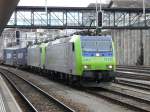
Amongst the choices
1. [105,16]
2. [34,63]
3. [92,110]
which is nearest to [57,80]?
[34,63]

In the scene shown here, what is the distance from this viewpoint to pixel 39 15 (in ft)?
215

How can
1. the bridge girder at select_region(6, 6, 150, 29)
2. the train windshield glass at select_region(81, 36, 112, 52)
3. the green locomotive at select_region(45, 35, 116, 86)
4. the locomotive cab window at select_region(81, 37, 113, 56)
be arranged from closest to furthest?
the green locomotive at select_region(45, 35, 116, 86) → the locomotive cab window at select_region(81, 37, 113, 56) → the train windshield glass at select_region(81, 36, 112, 52) → the bridge girder at select_region(6, 6, 150, 29)

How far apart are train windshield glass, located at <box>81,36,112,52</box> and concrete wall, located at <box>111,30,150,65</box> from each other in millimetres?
43947

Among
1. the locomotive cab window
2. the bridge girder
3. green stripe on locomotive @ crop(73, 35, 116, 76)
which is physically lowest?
green stripe on locomotive @ crop(73, 35, 116, 76)

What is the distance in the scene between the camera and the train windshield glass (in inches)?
933

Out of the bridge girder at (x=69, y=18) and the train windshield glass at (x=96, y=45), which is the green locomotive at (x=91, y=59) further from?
the bridge girder at (x=69, y=18)

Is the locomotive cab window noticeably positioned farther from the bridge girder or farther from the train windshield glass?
the bridge girder

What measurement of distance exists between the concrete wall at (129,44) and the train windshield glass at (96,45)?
43947mm

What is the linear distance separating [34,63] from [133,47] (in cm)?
2710

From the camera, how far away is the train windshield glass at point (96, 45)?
23.7 m

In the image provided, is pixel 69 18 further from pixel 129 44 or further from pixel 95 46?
pixel 95 46

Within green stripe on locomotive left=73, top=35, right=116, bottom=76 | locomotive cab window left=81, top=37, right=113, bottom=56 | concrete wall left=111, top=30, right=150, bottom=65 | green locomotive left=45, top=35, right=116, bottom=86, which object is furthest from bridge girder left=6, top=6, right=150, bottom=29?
green stripe on locomotive left=73, top=35, right=116, bottom=76

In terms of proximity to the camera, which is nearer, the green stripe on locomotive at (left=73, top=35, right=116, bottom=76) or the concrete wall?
the green stripe on locomotive at (left=73, top=35, right=116, bottom=76)

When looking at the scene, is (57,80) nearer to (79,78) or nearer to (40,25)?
(79,78)
